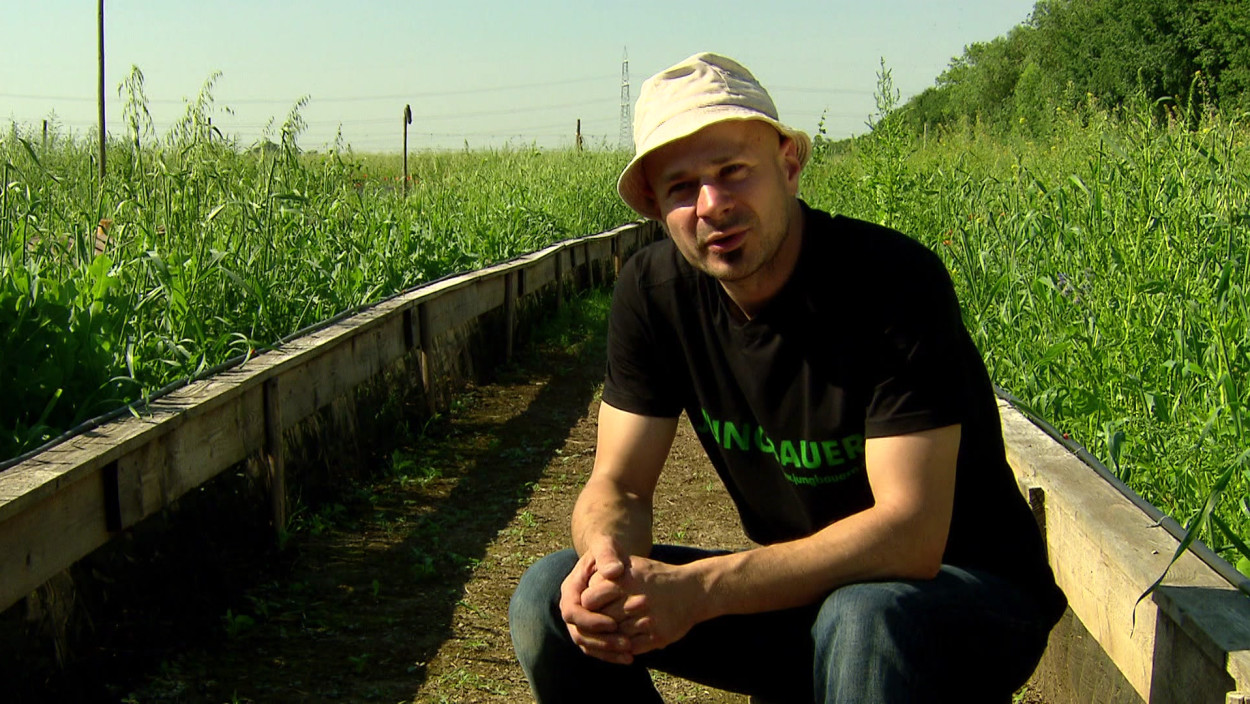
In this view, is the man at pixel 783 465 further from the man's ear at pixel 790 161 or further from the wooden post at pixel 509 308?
the wooden post at pixel 509 308

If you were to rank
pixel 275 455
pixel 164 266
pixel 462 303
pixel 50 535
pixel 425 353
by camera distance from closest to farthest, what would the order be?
pixel 50 535 → pixel 164 266 → pixel 275 455 → pixel 425 353 → pixel 462 303

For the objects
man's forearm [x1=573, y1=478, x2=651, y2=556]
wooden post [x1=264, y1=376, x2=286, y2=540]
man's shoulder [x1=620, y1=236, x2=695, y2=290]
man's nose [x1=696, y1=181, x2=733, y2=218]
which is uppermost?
man's nose [x1=696, y1=181, x2=733, y2=218]

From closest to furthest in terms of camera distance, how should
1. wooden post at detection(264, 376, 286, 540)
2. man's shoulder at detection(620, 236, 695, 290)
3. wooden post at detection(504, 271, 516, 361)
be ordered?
man's shoulder at detection(620, 236, 695, 290)
wooden post at detection(264, 376, 286, 540)
wooden post at detection(504, 271, 516, 361)

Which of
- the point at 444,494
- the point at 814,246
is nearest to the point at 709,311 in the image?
the point at 814,246

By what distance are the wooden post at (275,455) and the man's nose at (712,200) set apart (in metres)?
2.21

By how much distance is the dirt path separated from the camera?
3.32 meters

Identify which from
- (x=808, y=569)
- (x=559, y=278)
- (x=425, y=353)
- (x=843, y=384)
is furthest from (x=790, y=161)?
(x=559, y=278)

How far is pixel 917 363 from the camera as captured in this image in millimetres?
2064

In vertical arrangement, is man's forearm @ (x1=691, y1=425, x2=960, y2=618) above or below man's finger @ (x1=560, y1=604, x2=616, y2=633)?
above

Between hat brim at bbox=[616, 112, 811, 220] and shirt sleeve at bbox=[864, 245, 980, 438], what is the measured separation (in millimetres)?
397

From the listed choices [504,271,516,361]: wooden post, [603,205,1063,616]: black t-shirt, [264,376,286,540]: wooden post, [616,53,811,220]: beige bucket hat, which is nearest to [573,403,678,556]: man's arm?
[603,205,1063,616]: black t-shirt

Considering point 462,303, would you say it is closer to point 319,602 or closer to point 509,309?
point 509,309

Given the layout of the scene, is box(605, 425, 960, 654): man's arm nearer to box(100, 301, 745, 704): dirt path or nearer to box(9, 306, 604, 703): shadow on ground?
box(100, 301, 745, 704): dirt path

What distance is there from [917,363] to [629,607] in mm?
653
